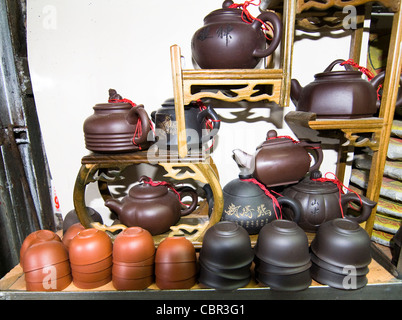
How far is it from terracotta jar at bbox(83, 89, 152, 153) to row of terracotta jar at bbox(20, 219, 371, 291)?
1.06ft

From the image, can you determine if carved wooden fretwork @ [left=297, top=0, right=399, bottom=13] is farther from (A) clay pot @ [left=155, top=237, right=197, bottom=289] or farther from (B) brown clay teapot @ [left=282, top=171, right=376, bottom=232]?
(A) clay pot @ [left=155, top=237, right=197, bottom=289]

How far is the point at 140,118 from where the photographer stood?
0.96 meters

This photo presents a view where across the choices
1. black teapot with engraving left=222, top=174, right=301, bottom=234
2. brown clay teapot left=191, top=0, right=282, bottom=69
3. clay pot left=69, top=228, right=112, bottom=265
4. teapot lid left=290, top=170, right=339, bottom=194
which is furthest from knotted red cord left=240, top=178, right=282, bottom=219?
clay pot left=69, top=228, right=112, bottom=265

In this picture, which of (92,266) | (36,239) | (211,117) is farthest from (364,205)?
(36,239)

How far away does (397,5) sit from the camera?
0.93 metres

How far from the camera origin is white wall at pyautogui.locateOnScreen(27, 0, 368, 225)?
119cm

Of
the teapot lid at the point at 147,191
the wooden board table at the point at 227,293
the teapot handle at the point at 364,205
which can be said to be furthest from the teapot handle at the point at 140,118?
the teapot handle at the point at 364,205

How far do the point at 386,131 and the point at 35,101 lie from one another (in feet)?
5.21

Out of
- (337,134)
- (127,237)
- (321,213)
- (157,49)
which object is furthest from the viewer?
(337,134)

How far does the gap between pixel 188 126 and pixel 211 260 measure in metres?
0.51

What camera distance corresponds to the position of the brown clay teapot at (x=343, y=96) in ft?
3.14

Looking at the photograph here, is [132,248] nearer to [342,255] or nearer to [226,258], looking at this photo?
[226,258]
